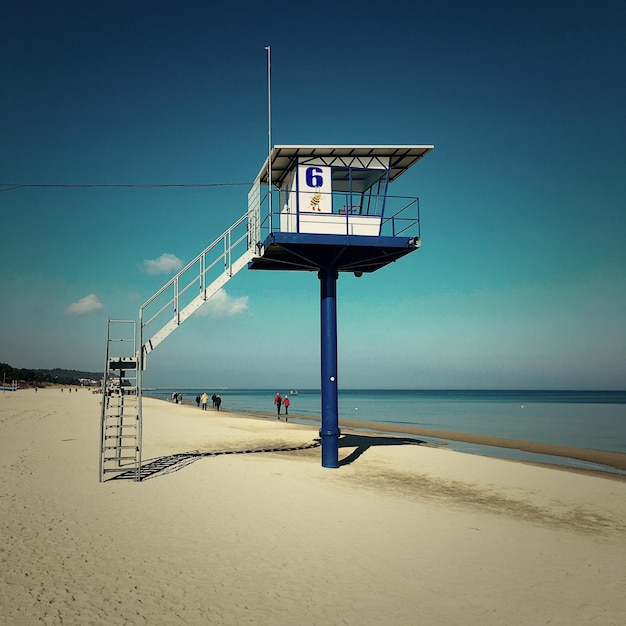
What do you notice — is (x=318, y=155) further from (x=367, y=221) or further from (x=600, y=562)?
(x=600, y=562)

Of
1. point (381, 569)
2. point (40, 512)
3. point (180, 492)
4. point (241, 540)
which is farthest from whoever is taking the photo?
point (180, 492)

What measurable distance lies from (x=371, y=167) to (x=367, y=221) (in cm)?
189

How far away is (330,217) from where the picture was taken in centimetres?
1705

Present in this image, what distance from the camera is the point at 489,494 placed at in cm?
1459

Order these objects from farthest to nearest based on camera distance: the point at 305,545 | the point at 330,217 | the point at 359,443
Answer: the point at 359,443
the point at 330,217
the point at 305,545

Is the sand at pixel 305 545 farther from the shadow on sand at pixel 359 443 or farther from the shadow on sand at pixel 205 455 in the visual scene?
the shadow on sand at pixel 359 443

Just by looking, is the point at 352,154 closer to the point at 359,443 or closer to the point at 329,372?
the point at 329,372

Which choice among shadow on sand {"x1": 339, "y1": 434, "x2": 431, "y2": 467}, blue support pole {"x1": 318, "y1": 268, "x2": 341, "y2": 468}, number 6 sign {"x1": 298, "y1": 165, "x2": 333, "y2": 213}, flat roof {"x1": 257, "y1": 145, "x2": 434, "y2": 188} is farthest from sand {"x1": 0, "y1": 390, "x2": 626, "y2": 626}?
flat roof {"x1": 257, "y1": 145, "x2": 434, "y2": 188}

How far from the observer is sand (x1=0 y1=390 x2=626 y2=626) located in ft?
22.5

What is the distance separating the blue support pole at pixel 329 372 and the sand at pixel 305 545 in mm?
773

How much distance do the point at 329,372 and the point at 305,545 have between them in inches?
330

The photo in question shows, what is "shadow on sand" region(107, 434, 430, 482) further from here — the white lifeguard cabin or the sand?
the white lifeguard cabin

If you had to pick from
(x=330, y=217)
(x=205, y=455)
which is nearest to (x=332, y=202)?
(x=330, y=217)

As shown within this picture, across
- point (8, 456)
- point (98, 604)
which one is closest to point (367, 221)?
point (98, 604)
